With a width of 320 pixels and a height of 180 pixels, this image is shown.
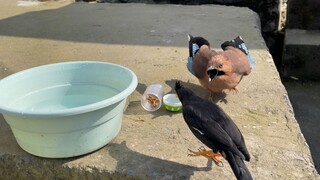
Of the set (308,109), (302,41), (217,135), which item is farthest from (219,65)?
(302,41)

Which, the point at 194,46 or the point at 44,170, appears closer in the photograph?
the point at 44,170

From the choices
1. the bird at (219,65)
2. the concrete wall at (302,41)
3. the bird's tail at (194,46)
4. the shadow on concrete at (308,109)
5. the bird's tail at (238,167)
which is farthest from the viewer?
the concrete wall at (302,41)

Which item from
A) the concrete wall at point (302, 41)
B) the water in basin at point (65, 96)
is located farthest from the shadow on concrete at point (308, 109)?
the water in basin at point (65, 96)

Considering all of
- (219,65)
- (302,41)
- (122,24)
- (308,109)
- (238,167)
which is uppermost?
(219,65)

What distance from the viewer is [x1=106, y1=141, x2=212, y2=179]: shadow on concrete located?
6.98 ft

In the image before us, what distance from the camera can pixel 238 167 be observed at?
1.93 m

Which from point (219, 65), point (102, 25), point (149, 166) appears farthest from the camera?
point (102, 25)

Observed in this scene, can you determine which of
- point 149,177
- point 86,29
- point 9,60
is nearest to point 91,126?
point 149,177

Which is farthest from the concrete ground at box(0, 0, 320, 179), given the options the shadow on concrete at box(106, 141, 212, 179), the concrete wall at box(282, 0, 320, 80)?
the concrete wall at box(282, 0, 320, 80)

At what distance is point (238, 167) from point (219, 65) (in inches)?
35.6

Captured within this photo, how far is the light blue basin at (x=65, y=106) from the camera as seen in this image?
2.00 m

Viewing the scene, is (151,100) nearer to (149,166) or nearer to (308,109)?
(149,166)

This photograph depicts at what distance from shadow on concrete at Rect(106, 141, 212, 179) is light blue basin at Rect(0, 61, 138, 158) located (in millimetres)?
117

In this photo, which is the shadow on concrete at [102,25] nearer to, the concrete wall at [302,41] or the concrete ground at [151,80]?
the concrete ground at [151,80]
